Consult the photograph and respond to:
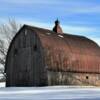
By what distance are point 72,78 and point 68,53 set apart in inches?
104

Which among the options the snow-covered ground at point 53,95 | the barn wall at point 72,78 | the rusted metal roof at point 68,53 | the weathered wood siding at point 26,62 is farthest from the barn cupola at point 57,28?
the snow-covered ground at point 53,95

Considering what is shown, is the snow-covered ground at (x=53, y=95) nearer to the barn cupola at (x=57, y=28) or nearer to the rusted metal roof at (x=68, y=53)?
the rusted metal roof at (x=68, y=53)

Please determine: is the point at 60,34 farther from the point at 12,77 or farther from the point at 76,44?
the point at 12,77

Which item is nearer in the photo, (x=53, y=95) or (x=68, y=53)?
(x=53, y=95)

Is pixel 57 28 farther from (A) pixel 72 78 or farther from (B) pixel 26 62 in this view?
(A) pixel 72 78

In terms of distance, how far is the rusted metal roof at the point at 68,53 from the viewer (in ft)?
129

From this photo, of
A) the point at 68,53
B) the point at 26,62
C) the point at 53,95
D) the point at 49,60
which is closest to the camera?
the point at 53,95

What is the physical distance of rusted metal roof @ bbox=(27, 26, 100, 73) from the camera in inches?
1544

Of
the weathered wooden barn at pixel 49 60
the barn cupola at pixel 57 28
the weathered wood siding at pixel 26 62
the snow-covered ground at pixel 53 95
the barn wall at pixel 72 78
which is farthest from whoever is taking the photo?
the barn cupola at pixel 57 28

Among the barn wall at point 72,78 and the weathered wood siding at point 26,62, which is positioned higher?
the weathered wood siding at point 26,62

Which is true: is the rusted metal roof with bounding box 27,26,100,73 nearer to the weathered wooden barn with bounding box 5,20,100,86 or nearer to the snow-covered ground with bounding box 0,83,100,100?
the weathered wooden barn with bounding box 5,20,100,86

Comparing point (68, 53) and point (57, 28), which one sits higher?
point (57, 28)

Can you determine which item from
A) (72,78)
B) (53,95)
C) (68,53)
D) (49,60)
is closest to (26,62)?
(49,60)

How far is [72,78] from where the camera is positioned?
135 feet
